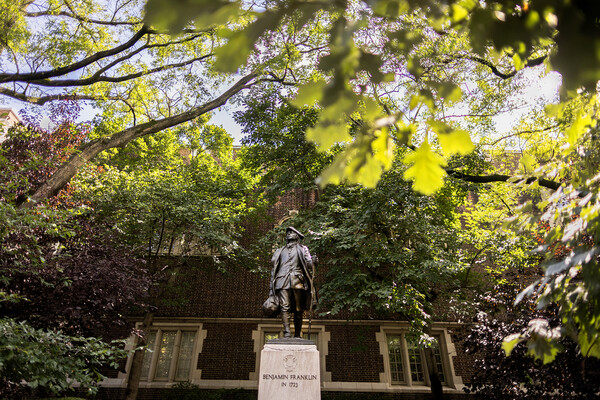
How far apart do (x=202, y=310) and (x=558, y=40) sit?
45.5 feet

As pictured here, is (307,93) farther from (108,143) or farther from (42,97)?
(42,97)

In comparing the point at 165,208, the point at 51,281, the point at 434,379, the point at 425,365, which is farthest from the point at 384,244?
the point at 51,281

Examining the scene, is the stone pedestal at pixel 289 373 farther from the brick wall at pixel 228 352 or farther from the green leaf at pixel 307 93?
the brick wall at pixel 228 352

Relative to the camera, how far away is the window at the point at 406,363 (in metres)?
12.8

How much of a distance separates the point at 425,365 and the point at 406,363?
772mm

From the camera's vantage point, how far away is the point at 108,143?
10430 millimetres

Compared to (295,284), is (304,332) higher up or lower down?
higher up

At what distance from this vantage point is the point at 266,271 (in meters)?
12.2

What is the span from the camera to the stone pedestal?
216 inches

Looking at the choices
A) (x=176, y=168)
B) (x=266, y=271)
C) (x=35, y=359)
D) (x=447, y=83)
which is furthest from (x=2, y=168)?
(x=447, y=83)

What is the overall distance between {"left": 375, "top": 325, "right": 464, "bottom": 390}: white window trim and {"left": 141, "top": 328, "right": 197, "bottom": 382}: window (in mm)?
6866

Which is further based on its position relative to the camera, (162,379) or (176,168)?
(176,168)

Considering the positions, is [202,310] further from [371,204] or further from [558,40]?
[558,40]

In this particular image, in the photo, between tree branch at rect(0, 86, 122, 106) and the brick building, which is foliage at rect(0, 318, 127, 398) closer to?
the brick building
